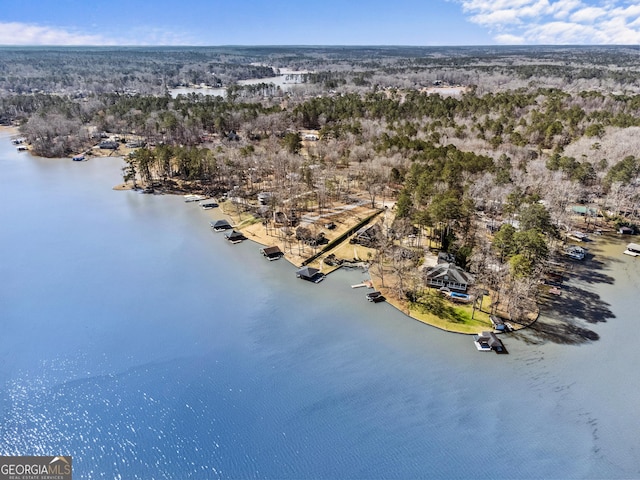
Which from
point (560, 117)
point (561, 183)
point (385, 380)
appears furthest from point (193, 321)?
point (560, 117)

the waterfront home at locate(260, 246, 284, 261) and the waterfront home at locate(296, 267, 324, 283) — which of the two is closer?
the waterfront home at locate(296, 267, 324, 283)

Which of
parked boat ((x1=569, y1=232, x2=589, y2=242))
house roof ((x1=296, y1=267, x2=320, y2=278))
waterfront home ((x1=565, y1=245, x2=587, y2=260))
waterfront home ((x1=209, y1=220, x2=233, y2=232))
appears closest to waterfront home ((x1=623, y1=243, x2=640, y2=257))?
parked boat ((x1=569, y1=232, x2=589, y2=242))

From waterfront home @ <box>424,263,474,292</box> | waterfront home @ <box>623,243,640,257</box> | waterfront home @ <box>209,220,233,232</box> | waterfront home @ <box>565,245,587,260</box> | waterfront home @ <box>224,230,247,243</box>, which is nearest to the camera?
waterfront home @ <box>424,263,474,292</box>

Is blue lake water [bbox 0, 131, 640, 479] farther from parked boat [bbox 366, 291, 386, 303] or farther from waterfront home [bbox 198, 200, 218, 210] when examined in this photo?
waterfront home [bbox 198, 200, 218, 210]

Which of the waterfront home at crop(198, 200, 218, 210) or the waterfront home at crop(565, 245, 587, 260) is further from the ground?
the waterfront home at crop(565, 245, 587, 260)

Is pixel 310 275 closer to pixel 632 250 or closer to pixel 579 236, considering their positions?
pixel 579 236

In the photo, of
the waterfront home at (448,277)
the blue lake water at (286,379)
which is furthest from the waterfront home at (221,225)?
the waterfront home at (448,277)

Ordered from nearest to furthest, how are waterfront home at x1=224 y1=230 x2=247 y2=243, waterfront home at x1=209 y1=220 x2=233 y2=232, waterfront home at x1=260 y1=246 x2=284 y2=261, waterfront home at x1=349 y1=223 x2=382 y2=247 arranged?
waterfront home at x1=260 y1=246 x2=284 y2=261
waterfront home at x1=349 y1=223 x2=382 y2=247
waterfront home at x1=224 y1=230 x2=247 y2=243
waterfront home at x1=209 y1=220 x2=233 y2=232
